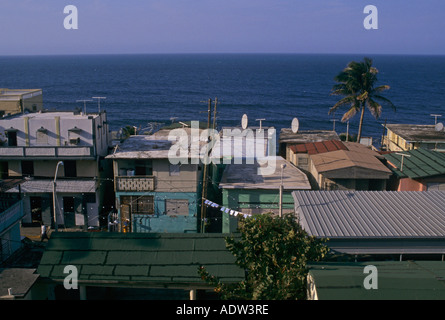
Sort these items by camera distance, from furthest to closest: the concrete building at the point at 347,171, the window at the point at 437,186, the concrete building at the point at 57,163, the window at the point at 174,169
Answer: the concrete building at the point at 57,163, the window at the point at 174,169, the concrete building at the point at 347,171, the window at the point at 437,186

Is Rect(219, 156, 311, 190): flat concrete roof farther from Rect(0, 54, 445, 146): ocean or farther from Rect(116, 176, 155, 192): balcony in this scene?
Rect(0, 54, 445, 146): ocean

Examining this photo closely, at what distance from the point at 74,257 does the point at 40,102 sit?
4032 cm

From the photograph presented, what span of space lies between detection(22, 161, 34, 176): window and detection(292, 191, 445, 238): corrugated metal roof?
64.9 ft

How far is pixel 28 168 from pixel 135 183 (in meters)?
8.59

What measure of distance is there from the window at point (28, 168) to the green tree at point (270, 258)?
20841mm

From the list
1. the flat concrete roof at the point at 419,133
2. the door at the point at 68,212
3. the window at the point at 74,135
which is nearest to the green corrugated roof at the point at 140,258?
the door at the point at 68,212

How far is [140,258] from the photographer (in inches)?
703

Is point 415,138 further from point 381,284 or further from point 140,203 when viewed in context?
point 381,284

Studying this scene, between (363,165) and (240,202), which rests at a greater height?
(363,165)

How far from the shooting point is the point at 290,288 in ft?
49.4

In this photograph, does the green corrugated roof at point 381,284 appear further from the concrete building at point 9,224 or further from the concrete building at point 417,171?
the concrete building at point 9,224

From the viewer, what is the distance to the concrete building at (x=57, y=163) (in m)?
32.7
